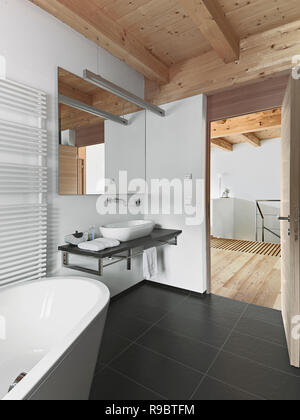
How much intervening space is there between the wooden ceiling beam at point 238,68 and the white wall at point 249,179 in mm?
4819

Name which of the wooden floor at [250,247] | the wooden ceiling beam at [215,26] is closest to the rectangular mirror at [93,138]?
the wooden ceiling beam at [215,26]

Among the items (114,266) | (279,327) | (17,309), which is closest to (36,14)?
(17,309)

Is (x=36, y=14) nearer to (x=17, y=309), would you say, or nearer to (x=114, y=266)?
(x=17, y=309)

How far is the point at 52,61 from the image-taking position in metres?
2.05

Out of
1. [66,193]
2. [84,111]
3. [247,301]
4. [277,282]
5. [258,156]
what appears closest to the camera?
[66,193]

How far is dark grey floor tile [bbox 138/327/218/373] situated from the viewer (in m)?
1.79

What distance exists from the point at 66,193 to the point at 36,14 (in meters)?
1.45

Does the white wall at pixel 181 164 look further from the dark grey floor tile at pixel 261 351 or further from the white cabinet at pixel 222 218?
the white cabinet at pixel 222 218

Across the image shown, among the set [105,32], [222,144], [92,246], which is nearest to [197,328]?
[92,246]

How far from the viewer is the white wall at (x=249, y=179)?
6.75 meters

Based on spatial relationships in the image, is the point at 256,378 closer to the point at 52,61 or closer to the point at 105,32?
the point at 52,61

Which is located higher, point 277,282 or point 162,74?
point 162,74

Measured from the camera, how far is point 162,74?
293 cm
